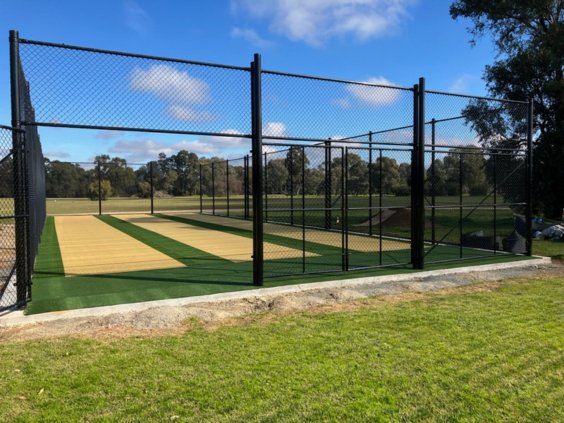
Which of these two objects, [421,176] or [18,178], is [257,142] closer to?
[18,178]

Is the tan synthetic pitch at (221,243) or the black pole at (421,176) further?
the tan synthetic pitch at (221,243)

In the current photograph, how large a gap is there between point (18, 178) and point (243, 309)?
3435 millimetres

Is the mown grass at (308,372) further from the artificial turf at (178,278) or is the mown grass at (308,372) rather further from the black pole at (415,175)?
the black pole at (415,175)

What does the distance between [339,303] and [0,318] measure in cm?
441

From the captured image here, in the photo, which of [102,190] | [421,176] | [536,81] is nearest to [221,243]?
[421,176]

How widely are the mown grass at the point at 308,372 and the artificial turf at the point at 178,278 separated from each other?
60.8 inches

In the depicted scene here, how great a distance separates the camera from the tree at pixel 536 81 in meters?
17.3

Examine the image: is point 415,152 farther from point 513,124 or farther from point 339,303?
point 513,124

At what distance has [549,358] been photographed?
398cm

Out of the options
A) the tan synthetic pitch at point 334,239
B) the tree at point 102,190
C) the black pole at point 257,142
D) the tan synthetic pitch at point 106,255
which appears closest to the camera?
the black pole at point 257,142

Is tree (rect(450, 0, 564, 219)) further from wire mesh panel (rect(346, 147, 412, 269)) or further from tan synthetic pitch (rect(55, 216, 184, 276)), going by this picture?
tan synthetic pitch (rect(55, 216, 184, 276))

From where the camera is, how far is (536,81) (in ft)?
61.7

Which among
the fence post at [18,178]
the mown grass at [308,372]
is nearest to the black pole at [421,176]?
the mown grass at [308,372]

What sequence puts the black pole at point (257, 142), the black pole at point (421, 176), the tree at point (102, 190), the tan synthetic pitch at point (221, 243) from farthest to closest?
the tree at point (102, 190), the tan synthetic pitch at point (221, 243), the black pole at point (421, 176), the black pole at point (257, 142)
